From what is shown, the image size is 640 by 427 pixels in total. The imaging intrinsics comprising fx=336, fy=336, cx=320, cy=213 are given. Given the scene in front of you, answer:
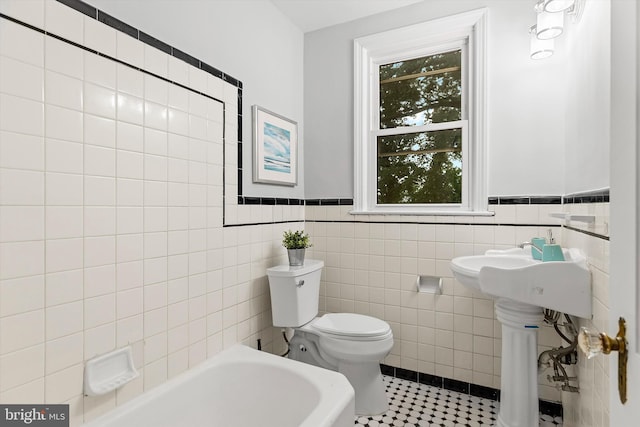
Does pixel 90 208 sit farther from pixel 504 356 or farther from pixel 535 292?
pixel 504 356

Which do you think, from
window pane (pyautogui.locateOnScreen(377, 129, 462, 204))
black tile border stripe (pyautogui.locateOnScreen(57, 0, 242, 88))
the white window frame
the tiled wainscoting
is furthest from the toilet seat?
black tile border stripe (pyautogui.locateOnScreen(57, 0, 242, 88))

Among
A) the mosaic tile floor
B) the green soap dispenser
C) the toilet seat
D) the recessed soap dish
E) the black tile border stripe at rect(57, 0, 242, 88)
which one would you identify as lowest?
the mosaic tile floor

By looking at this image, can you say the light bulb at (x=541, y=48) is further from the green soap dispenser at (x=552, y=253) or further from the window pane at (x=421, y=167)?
the green soap dispenser at (x=552, y=253)

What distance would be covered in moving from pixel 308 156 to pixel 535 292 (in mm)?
1795

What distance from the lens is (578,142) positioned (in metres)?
1.51

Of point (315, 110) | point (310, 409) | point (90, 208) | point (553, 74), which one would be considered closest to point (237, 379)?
point (310, 409)

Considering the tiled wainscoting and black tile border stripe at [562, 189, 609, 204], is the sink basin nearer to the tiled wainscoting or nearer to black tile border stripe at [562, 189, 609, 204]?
black tile border stripe at [562, 189, 609, 204]

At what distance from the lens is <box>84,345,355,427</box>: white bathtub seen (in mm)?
1339

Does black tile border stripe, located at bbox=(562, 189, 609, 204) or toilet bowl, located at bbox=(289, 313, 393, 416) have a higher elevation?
black tile border stripe, located at bbox=(562, 189, 609, 204)

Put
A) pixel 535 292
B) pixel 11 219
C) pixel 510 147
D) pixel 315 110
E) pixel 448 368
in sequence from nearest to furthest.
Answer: pixel 11 219 < pixel 535 292 < pixel 510 147 < pixel 448 368 < pixel 315 110

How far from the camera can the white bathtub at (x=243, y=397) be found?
134 centimetres

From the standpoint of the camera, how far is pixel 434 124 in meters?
2.34

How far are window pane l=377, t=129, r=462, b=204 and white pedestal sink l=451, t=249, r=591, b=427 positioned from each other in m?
0.60

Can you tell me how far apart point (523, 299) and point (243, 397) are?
4.48ft
